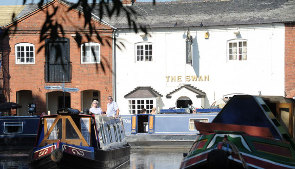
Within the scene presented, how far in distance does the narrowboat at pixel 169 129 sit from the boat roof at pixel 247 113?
1707 centimetres

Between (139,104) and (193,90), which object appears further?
(139,104)

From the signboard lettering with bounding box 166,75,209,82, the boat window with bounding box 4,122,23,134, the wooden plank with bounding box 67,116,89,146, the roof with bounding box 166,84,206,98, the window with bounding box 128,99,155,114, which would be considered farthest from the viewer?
the window with bounding box 128,99,155,114

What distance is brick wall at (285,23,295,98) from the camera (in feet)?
116

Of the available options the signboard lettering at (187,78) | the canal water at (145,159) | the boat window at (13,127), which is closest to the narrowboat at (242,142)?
the canal water at (145,159)

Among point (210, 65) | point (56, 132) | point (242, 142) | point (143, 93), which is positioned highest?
point (210, 65)

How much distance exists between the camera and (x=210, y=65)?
36.9 meters

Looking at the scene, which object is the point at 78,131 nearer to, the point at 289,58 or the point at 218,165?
the point at 218,165

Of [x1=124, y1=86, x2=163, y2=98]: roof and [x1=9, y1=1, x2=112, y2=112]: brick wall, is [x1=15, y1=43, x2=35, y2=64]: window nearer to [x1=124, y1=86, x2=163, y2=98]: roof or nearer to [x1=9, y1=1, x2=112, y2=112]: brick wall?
[x1=9, y1=1, x2=112, y2=112]: brick wall

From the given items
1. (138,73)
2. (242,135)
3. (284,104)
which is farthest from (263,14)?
(242,135)

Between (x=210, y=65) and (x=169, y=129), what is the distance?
9.89 m

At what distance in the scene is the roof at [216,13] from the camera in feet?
119

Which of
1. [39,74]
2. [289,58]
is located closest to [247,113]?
[289,58]

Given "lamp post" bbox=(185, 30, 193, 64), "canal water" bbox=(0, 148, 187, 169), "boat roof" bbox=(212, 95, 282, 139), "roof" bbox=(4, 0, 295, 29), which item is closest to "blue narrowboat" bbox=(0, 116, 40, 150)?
"canal water" bbox=(0, 148, 187, 169)

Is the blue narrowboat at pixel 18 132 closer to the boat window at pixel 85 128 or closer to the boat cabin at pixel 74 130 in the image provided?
the boat cabin at pixel 74 130
